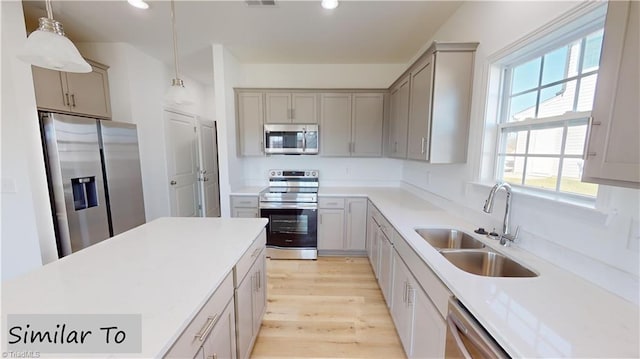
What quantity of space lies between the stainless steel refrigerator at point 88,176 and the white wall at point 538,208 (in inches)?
134

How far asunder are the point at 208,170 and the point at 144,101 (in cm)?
179

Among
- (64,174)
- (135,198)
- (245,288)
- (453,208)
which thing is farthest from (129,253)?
(453,208)

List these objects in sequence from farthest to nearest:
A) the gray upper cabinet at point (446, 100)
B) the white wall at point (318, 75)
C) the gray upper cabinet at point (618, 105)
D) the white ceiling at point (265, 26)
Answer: the white wall at point (318, 75)
the white ceiling at point (265, 26)
the gray upper cabinet at point (446, 100)
the gray upper cabinet at point (618, 105)

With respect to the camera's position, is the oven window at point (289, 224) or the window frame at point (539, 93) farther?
the oven window at point (289, 224)

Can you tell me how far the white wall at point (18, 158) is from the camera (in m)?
1.79

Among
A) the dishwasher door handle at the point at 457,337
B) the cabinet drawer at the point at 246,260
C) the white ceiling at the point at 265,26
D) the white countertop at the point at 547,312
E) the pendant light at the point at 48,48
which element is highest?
the white ceiling at the point at 265,26

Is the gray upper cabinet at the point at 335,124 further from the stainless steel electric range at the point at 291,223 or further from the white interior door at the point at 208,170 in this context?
the white interior door at the point at 208,170

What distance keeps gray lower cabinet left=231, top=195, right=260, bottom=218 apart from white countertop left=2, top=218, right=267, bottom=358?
5.17ft

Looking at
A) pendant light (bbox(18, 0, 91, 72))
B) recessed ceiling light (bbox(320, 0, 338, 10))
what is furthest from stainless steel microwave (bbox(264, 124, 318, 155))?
pendant light (bbox(18, 0, 91, 72))

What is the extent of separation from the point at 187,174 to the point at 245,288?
3265mm

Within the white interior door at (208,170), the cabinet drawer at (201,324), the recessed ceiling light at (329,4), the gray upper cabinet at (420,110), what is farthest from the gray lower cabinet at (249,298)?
the white interior door at (208,170)

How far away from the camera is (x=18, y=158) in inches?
72.3

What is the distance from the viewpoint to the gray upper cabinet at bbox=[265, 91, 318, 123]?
3.24m

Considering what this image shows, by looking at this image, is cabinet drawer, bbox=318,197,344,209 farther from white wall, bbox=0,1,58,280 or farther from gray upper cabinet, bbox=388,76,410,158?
white wall, bbox=0,1,58,280
